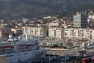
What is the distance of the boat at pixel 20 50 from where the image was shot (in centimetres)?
3653

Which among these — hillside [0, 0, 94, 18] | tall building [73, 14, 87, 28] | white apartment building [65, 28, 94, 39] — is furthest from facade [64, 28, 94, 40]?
hillside [0, 0, 94, 18]

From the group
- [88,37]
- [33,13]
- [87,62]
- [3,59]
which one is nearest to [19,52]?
[87,62]

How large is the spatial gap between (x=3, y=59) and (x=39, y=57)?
1231 cm

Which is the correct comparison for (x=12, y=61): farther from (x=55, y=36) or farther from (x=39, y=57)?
(x=55, y=36)

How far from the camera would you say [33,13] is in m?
175

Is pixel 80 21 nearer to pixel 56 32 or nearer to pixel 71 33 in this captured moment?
pixel 56 32

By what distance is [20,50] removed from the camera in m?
38.1

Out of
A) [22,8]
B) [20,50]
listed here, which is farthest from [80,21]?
[22,8]

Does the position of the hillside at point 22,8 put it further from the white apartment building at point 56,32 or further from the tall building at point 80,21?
the white apartment building at point 56,32

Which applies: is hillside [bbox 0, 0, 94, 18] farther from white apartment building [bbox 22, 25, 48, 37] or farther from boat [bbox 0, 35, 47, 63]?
boat [bbox 0, 35, 47, 63]

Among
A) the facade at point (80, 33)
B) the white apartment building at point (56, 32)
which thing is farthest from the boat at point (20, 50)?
the white apartment building at point (56, 32)

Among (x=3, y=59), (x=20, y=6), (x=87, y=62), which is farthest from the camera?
(x=20, y=6)

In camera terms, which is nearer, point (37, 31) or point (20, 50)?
point (20, 50)

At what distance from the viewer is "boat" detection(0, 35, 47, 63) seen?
3653cm
